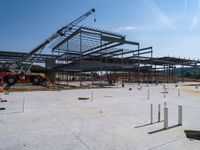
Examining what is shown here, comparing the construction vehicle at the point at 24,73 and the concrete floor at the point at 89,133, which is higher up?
the construction vehicle at the point at 24,73

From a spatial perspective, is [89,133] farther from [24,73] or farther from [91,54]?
[91,54]

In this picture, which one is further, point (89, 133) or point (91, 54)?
point (91, 54)

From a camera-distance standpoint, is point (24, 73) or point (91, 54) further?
point (91, 54)

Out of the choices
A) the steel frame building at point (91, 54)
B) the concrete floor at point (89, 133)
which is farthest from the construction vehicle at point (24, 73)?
the concrete floor at point (89, 133)

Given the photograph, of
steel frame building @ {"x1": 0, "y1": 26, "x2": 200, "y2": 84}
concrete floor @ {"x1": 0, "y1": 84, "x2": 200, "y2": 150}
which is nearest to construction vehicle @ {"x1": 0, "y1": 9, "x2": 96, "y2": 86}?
steel frame building @ {"x1": 0, "y1": 26, "x2": 200, "y2": 84}

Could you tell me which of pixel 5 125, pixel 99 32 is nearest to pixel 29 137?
pixel 5 125

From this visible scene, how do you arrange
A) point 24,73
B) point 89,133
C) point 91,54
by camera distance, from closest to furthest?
point 89,133, point 24,73, point 91,54

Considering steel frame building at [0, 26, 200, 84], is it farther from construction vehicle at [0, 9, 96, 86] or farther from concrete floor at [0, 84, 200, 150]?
concrete floor at [0, 84, 200, 150]

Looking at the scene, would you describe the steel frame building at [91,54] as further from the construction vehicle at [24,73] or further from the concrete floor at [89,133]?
the concrete floor at [89,133]

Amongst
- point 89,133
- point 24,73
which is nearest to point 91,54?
point 24,73

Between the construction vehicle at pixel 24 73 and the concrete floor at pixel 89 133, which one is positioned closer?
the concrete floor at pixel 89 133

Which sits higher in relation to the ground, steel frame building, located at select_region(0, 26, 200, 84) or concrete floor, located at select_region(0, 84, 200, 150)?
steel frame building, located at select_region(0, 26, 200, 84)

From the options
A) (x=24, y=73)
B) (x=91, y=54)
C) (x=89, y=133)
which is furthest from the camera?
(x=91, y=54)

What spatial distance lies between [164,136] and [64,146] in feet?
9.87
